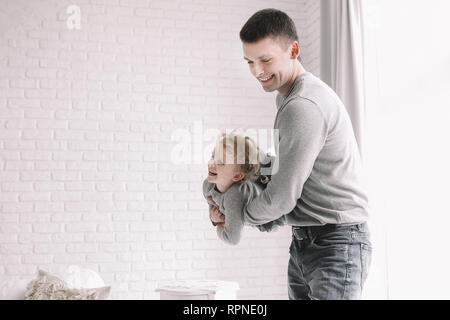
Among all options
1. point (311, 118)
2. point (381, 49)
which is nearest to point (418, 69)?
point (381, 49)

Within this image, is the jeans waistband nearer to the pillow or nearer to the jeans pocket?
the jeans pocket

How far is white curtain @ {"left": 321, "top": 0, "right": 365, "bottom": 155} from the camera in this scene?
2557 millimetres

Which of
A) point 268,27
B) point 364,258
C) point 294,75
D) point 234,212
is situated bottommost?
point 364,258

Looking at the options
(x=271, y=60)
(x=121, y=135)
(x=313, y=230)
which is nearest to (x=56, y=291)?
(x=313, y=230)

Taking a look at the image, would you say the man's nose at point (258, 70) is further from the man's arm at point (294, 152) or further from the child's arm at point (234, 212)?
the child's arm at point (234, 212)

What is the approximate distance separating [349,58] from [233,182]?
1585 millimetres

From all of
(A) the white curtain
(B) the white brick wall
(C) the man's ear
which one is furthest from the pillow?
(A) the white curtain

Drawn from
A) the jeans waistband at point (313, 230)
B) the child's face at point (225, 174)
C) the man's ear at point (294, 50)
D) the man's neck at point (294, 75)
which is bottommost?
the jeans waistband at point (313, 230)

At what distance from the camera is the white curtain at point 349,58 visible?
2.56 m

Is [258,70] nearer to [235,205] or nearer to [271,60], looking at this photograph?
[271,60]

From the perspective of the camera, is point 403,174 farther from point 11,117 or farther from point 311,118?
point 11,117

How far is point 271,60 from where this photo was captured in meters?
1.27

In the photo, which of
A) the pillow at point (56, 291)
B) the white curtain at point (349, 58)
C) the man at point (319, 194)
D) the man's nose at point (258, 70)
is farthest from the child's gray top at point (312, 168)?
the white curtain at point (349, 58)

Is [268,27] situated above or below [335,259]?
above
